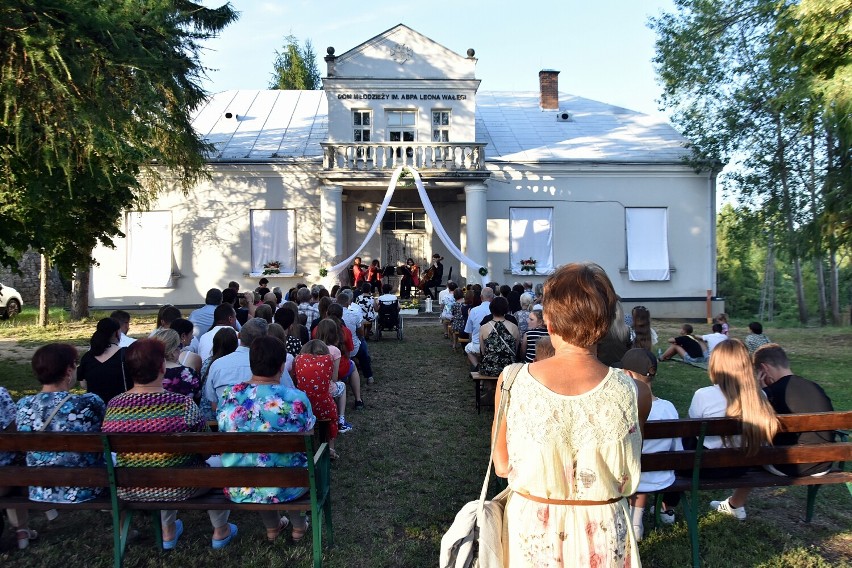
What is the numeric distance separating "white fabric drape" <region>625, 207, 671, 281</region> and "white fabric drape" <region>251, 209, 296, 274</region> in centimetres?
1026

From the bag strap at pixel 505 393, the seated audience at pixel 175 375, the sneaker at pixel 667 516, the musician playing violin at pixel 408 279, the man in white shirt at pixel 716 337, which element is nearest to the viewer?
the bag strap at pixel 505 393

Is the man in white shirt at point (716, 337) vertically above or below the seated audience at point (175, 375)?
below

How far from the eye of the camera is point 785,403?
13.6ft

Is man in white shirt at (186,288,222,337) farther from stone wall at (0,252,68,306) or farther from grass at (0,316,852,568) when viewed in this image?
stone wall at (0,252,68,306)

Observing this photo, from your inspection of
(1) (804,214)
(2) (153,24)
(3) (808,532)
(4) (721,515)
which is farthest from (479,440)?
(1) (804,214)

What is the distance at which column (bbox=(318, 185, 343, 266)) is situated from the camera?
17.6 metres

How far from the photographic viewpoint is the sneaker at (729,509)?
4.32 metres

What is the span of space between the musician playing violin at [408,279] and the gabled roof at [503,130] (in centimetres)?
423

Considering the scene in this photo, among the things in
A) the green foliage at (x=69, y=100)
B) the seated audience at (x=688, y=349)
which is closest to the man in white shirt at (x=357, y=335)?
the green foliage at (x=69, y=100)

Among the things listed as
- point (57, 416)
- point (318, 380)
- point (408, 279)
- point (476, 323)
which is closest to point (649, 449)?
point (318, 380)

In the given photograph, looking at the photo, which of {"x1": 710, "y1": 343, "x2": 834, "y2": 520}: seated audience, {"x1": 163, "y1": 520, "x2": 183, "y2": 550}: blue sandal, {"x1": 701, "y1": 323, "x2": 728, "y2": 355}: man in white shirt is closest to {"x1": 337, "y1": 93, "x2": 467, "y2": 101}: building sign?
{"x1": 701, "y1": 323, "x2": 728, "y2": 355}: man in white shirt

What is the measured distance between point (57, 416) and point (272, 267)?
50.1 feet

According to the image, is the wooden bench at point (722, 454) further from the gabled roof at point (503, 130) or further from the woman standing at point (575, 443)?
the gabled roof at point (503, 130)

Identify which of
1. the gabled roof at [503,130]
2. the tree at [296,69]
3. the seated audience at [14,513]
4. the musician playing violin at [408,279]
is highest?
the tree at [296,69]
